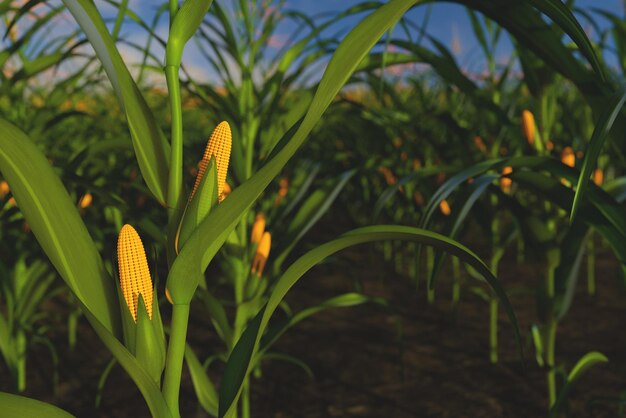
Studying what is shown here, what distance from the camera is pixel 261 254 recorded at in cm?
78

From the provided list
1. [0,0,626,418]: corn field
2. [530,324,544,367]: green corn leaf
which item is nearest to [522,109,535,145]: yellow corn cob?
[0,0,626,418]: corn field

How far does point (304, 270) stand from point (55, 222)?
168 millimetres

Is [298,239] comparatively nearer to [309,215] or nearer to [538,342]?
[309,215]

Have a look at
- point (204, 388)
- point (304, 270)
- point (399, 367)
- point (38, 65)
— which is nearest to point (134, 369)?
point (304, 270)

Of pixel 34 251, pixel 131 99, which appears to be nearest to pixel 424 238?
pixel 131 99

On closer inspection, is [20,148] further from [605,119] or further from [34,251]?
[34,251]

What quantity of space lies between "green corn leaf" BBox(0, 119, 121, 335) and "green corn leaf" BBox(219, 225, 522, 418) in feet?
0.30

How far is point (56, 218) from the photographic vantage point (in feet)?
1.30

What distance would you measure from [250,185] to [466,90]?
0.52 m

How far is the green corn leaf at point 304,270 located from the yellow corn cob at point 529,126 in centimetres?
55

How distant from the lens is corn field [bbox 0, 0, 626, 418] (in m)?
0.41

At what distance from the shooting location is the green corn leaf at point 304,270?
1.34 feet

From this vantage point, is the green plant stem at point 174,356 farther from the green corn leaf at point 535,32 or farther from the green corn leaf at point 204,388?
the green corn leaf at point 535,32

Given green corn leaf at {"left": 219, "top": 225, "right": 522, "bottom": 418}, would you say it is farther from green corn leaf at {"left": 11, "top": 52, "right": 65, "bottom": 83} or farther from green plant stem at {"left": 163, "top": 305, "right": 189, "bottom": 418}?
green corn leaf at {"left": 11, "top": 52, "right": 65, "bottom": 83}
